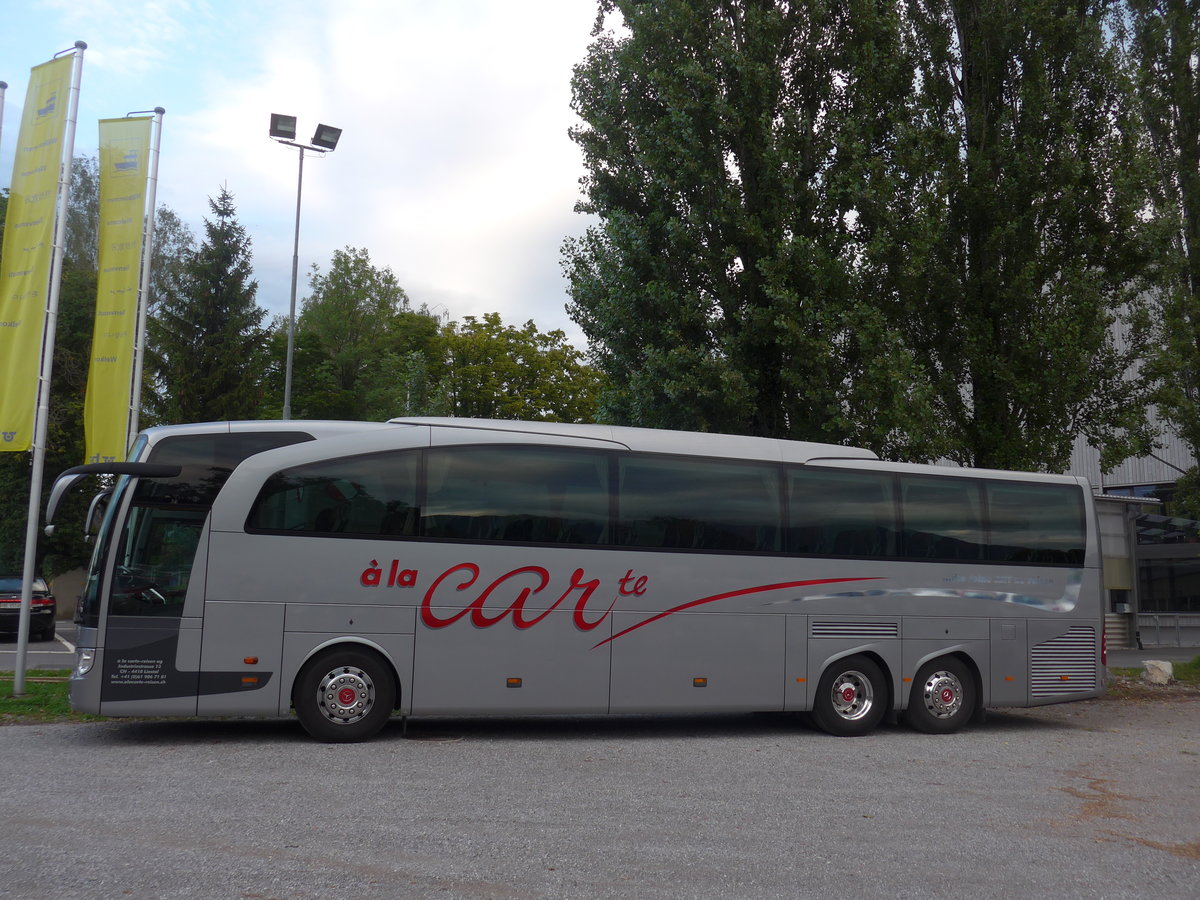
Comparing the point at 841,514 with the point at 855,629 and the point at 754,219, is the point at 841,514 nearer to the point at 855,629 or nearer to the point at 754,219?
the point at 855,629

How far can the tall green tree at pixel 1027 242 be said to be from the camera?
705 inches

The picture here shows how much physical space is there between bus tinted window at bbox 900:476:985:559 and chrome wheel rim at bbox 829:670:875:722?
157 cm

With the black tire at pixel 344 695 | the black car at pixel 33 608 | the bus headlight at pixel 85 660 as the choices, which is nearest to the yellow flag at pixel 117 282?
the bus headlight at pixel 85 660

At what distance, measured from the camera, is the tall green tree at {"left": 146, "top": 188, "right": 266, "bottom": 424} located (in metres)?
39.0

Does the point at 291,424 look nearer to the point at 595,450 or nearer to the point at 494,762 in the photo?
the point at 595,450

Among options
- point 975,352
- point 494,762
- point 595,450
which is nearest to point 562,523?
point 595,450

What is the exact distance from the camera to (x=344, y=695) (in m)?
11.0

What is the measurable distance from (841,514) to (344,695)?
5.87m

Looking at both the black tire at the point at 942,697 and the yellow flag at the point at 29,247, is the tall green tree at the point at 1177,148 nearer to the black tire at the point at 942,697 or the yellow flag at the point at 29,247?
the black tire at the point at 942,697

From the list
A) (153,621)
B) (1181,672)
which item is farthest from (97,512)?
(1181,672)

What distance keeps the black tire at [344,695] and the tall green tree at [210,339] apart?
29613 mm

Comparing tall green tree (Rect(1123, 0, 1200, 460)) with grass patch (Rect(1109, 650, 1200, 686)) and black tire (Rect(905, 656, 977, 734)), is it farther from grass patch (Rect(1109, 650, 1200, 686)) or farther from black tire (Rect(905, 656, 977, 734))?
black tire (Rect(905, 656, 977, 734))

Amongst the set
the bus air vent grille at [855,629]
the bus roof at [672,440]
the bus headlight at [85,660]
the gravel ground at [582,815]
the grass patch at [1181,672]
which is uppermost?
the bus roof at [672,440]

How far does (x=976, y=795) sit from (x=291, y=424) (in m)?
7.23
